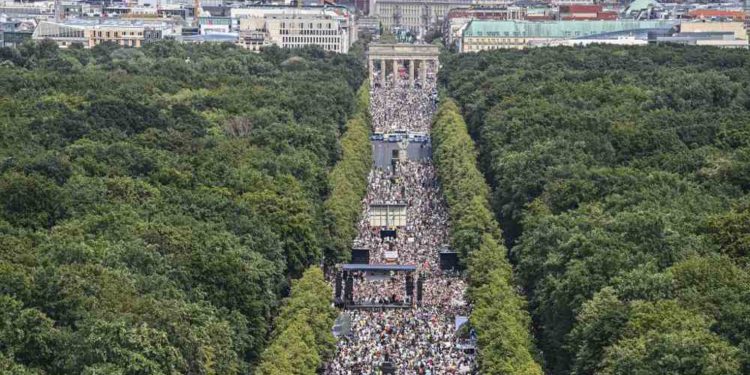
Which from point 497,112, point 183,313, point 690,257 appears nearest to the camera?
point 183,313

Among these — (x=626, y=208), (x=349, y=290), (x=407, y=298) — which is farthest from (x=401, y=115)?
(x=626, y=208)

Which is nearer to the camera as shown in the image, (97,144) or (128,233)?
(128,233)

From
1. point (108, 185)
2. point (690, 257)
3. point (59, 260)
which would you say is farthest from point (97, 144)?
point (690, 257)

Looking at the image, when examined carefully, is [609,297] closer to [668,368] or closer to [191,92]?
[668,368]

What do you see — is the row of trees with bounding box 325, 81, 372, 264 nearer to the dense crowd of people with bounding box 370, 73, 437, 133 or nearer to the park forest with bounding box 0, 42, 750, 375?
the park forest with bounding box 0, 42, 750, 375

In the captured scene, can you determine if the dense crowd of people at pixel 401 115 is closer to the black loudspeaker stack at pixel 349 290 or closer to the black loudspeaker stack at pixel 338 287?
the black loudspeaker stack at pixel 338 287
